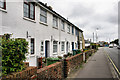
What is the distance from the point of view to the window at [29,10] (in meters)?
7.56

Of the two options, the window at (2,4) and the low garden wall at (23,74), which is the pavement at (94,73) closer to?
the low garden wall at (23,74)

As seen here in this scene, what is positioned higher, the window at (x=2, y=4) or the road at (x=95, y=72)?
the window at (x=2, y=4)

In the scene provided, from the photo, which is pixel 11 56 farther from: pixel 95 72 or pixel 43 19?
pixel 43 19

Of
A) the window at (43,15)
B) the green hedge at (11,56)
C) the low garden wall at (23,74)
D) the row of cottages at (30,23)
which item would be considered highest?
the window at (43,15)

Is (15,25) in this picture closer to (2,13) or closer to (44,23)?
(2,13)

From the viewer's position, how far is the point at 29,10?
25.7ft

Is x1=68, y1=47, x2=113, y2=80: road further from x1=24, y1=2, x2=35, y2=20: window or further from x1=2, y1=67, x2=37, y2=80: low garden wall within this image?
x1=24, y1=2, x2=35, y2=20: window

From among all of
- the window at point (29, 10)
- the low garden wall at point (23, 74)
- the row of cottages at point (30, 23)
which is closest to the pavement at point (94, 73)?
the row of cottages at point (30, 23)

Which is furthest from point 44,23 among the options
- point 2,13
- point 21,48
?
point 21,48

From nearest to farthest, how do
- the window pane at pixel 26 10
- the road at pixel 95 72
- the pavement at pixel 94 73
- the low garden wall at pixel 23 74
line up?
the low garden wall at pixel 23 74 < the pavement at pixel 94 73 < the road at pixel 95 72 < the window pane at pixel 26 10

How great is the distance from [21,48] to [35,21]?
5749 millimetres

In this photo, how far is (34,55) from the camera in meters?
8.21

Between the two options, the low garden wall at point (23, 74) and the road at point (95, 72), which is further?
the road at point (95, 72)

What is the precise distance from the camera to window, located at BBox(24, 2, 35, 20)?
7557mm
